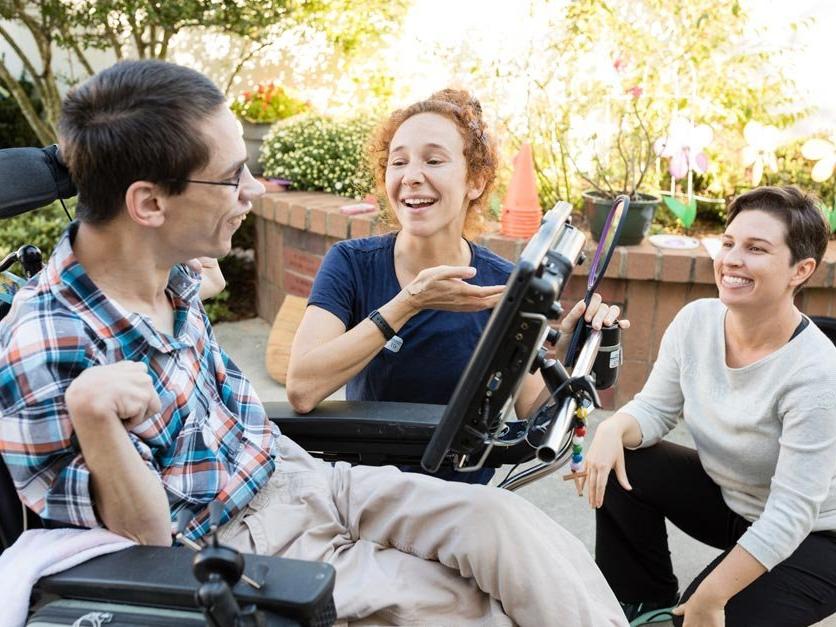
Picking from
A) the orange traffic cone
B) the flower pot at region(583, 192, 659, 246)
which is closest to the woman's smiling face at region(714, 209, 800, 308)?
the flower pot at region(583, 192, 659, 246)

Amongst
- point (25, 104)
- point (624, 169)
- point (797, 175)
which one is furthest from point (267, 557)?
point (25, 104)

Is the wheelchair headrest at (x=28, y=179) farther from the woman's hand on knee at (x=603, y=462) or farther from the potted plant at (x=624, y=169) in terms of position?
Answer: the potted plant at (x=624, y=169)

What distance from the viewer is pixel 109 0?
448 cm

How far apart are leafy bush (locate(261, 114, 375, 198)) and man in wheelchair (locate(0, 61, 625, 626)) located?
2846 mm

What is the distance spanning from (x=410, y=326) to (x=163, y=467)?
0.80 meters

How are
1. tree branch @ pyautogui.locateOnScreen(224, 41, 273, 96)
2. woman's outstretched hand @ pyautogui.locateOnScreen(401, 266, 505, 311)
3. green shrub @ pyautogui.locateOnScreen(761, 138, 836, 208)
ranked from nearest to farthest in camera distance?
woman's outstretched hand @ pyautogui.locateOnScreen(401, 266, 505, 311) < green shrub @ pyautogui.locateOnScreen(761, 138, 836, 208) < tree branch @ pyautogui.locateOnScreen(224, 41, 273, 96)

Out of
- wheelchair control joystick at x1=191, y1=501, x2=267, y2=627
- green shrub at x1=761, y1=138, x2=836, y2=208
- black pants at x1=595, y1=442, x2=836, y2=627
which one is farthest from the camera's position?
green shrub at x1=761, y1=138, x2=836, y2=208

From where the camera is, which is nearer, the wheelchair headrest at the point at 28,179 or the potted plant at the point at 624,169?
the wheelchair headrest at the point at 28,179

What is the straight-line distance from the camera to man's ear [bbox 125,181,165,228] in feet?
4.32

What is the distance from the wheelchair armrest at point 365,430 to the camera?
1.73 m

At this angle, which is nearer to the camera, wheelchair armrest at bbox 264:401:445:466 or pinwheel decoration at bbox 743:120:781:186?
wheelchair armrest at bbox 264:401:445:466

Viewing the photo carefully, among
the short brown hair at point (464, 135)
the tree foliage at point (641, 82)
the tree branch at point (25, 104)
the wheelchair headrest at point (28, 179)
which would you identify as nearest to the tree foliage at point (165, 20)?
the tree branch at point (25, 104)

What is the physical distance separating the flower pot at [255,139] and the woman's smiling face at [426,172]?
302cm

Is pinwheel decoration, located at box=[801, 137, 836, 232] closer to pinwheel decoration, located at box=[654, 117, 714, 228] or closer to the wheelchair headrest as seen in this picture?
pinwheel decoration, located at box=[654, 117, 714, 228]
